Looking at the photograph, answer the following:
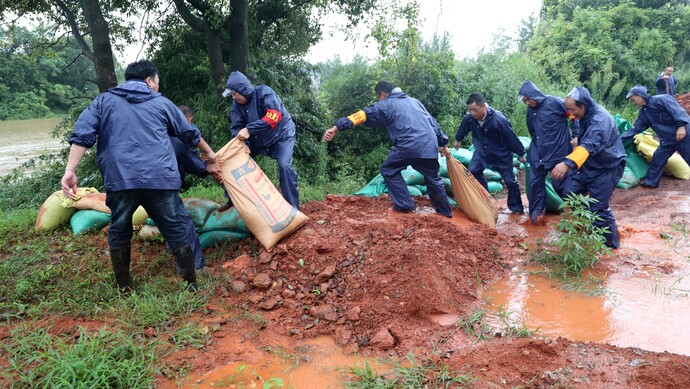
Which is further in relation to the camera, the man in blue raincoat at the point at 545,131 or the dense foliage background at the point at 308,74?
the dense foliage background at the point at 308,74

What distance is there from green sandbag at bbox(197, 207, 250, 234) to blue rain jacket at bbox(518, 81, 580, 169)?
3.05 meters

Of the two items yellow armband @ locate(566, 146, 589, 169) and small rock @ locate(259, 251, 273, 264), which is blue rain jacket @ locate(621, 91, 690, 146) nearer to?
yellow armband @ locate(566, 146, 589, 169)

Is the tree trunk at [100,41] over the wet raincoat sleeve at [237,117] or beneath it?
over

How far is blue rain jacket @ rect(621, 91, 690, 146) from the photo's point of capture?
19.0 feet

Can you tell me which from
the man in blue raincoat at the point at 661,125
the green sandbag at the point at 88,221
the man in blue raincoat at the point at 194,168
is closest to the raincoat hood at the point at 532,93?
the man in blue raincoat at the point at 661,125

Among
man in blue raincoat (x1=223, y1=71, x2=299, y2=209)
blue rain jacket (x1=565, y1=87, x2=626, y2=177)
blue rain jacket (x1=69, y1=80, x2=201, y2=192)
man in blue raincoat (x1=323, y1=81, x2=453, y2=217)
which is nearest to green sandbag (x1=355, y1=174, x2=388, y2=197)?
man in blue raincoat (x1=323, y1=81, x2=453, y2=217)

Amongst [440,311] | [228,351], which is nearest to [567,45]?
[440,311]

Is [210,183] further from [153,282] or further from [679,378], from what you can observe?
[679,378]

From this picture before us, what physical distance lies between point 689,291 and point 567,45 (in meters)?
13.2

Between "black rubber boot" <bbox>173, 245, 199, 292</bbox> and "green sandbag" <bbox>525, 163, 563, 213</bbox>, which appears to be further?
"green sandbag" <bbox>525, 163, 563, 213</bbox>

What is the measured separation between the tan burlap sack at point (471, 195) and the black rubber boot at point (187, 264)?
8.59ft

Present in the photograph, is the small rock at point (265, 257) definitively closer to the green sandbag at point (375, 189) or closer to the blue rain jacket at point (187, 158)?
the blue rain jacket at point (187, 158)

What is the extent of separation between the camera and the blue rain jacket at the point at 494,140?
4.95 meters

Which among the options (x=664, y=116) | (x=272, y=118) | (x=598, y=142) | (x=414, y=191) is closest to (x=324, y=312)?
(x=272, y=118)
